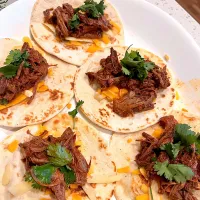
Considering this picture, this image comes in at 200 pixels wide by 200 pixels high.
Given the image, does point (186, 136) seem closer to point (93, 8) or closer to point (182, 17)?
point (93, 8)

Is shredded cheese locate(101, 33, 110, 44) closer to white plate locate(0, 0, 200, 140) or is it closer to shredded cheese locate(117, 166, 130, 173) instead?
A: white plate locate(0, 0, 200, 140)

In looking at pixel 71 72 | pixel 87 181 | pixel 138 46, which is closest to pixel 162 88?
pixel 138 46

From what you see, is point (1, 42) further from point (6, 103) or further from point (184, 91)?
point (184, 91)

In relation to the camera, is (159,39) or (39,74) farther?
(159,39)

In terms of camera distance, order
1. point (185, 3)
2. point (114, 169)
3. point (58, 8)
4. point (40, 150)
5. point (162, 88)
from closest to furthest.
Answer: point (40, 150), point (114, 169), point (162, 88), point (58, 8), point (185, 3)

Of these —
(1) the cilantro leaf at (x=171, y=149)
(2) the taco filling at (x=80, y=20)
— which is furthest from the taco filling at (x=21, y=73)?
(1) the cilantro leaf at (x=171, y=149)

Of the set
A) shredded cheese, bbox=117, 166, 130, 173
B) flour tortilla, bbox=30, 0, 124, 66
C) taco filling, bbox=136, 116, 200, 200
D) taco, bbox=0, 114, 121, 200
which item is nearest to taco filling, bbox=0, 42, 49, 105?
flour tortilla, bbox=30, 0, 124, 66
